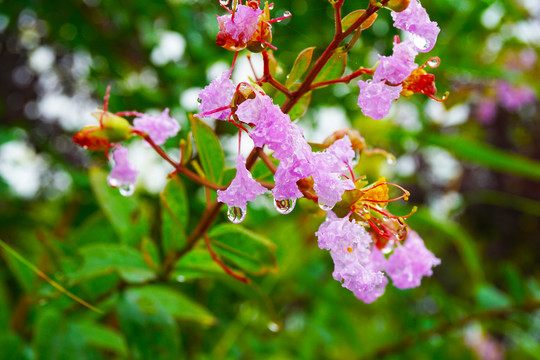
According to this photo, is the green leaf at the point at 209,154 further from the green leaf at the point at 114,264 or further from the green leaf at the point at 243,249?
the green leaf at the point at 114,264

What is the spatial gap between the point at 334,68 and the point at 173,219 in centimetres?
26

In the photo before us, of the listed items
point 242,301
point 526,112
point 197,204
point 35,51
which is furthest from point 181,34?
point 526,112

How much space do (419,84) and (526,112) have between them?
2.36m

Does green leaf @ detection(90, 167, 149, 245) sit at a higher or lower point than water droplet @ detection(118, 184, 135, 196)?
lower

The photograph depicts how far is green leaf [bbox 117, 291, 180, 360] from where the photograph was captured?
61cm

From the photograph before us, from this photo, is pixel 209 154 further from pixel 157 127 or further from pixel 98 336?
pixel 98 336

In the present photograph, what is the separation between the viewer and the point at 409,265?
482 millimetres

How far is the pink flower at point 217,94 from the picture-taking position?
394mm

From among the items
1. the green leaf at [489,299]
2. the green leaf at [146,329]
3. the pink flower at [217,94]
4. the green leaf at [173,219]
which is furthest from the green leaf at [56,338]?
the green leaf at [489,299]

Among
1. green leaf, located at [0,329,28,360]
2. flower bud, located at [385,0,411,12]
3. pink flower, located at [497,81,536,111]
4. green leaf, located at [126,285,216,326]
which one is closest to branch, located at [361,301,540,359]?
green leaf, located at [126,285,216,326]

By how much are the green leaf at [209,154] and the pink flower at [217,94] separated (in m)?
0.13

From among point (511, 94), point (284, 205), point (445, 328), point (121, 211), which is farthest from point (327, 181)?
point (511, 94)

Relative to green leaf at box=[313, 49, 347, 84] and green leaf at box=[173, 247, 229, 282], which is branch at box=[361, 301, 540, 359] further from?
green leaf at box=[313, 49, 347, 84]

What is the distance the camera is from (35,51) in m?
1.60
